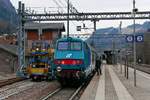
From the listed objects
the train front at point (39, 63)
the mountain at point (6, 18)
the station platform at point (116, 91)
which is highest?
the mountain at point (6, 18)

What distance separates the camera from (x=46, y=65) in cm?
3631

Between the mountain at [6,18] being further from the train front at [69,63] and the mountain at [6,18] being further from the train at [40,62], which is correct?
the train front at [69,63]

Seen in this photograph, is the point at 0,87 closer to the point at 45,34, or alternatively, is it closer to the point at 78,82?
the point at 78,82

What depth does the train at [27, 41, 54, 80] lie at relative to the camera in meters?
36.2

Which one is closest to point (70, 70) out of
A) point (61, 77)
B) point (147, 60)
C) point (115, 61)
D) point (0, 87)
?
point (61, 77)

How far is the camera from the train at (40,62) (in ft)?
119

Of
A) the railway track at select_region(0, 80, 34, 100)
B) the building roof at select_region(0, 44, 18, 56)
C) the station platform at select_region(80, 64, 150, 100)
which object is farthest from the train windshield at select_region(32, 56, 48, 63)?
the building roof at select_region(0, 44, 18, 56)

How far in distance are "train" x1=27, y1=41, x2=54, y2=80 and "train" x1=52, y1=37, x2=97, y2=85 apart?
6.59 m

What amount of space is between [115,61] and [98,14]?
38934 millimetres

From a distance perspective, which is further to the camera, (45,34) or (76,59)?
(45,34)

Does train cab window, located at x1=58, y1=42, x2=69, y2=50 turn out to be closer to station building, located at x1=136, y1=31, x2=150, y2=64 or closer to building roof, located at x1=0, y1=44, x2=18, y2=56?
building roof, located at x1=0, y1=44, x2=18, y2=56

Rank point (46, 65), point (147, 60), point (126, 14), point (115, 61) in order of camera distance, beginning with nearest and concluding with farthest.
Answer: point (46, 65)
point (126, 14)
point (115, 61)
point (147, 60)

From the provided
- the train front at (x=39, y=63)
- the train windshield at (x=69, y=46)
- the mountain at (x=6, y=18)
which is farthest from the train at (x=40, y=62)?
the mountain at (x=6, y=18)

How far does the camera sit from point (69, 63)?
93.1ft
